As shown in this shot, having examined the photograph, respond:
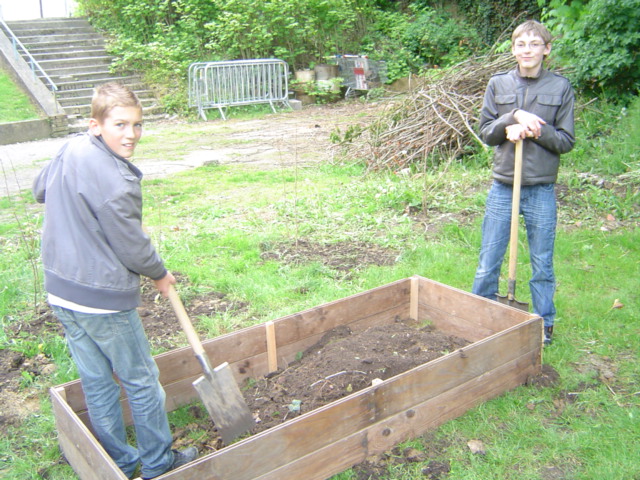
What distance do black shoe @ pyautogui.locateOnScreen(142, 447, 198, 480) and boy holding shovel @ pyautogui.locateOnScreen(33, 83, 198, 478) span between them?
0.18 meters

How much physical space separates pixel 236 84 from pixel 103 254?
14994mm

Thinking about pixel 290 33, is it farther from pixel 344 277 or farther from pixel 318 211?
pixel 344 277

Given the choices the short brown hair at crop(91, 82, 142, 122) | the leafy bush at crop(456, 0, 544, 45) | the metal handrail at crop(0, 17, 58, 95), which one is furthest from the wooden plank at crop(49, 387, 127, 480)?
the leafy bush at crop(456, 0, 544, 45)

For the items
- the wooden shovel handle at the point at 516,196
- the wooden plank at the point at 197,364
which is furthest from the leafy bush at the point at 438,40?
the wooden plank at the point at 197,364

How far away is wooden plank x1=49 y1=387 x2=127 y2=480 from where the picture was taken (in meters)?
2.55

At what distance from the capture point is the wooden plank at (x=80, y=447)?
2.55 meters

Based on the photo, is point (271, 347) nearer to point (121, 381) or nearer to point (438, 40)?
point (121, 381)

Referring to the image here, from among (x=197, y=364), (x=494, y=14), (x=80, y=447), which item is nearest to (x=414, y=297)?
(x=197, y=364)

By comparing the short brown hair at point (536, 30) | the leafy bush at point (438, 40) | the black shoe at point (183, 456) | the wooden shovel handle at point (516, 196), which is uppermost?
the leafy bush at point (438, 40)

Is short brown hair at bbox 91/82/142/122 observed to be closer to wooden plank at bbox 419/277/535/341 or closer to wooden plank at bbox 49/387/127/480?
wooden plank at bbox 49/387/127/480

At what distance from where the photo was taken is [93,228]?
2492 millimetres

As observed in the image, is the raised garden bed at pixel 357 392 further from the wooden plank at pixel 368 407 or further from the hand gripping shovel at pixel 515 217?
the hand gripping shovel at pixel 515 217

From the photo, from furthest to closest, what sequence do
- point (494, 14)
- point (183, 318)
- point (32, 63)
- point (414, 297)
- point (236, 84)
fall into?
point (494, 14), point (236, 84), point (32, 63), point (414, 297), point (183, 318)

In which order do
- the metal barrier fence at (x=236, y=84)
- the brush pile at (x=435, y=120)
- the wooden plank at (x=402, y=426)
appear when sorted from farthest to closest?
1. the metal barrier fence at (x=236, y=84)
2. the brush pile at (x=435, y=120)
3. the wooden plank at (x=402, y=426)
